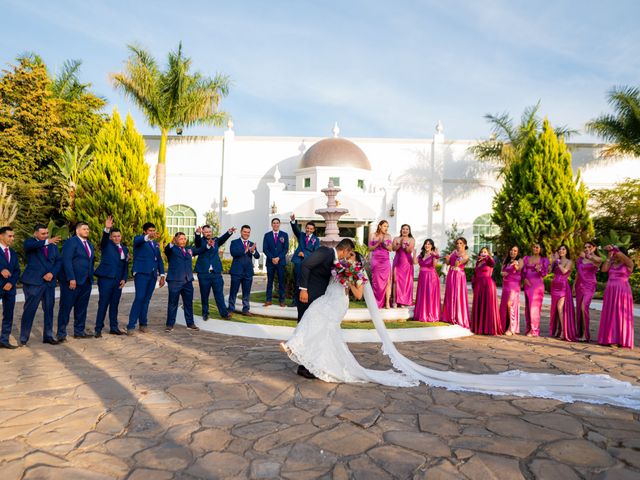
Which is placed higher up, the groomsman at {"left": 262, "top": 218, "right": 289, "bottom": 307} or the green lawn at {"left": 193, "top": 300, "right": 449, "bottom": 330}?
the groomsman at {"left": 262, "top": 218, "right": 289, "bottom": 307}

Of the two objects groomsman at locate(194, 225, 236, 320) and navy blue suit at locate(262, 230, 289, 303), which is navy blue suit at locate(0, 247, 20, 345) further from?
navy blue suit at locate(262, 230, 289, 303)

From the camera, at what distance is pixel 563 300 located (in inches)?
350

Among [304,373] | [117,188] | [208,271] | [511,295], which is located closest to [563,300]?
[511,295]

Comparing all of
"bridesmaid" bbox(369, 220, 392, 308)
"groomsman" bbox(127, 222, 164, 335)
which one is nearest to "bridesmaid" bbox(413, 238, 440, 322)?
"bridesmaid" bbox(369, 220, 392, 308)

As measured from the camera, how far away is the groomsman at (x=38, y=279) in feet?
23.3

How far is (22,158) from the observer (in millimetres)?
25266

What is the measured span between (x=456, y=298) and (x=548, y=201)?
1413 cm

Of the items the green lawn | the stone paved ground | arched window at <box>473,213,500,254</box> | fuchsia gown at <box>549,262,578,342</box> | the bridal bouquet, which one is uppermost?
arched window at <box>473,213,500,254</box>

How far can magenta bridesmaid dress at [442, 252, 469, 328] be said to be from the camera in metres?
9.59

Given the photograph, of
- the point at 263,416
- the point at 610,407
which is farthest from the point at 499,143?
the point at 263,416

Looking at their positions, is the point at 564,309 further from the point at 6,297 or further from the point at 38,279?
the point at 6,297

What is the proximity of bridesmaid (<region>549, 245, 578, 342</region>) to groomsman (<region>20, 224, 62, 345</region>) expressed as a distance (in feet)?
29.8

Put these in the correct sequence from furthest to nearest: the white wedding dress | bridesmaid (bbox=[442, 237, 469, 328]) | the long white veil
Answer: bridesmaid (bbox=[442, 237, 469, 328]), the white wedding dress, the long white veil

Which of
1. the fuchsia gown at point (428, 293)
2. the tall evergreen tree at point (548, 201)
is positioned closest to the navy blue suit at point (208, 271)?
the fuchsia gown at point (428, 293)
